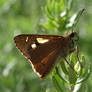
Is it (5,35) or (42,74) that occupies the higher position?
(42,74)

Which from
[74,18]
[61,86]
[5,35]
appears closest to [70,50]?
[61,86]


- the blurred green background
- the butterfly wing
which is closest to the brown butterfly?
the butterfly wing

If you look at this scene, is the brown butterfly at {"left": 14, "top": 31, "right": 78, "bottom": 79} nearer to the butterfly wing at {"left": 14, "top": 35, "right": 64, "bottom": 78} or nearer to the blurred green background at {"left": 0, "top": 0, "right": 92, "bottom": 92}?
the butterfly wing at {"left": 14, "top": 35, "right": 64, "bottom": 78}

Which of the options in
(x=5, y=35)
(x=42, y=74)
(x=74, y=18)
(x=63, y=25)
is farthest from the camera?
(x=5, y=35)

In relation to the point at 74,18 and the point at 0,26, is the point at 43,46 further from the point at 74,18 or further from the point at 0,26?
the point at 0,26

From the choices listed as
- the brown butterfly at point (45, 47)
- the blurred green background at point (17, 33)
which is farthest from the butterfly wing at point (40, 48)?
the blurred green background at point (17, 33)

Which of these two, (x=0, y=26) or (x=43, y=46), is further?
(x=0, y=26)

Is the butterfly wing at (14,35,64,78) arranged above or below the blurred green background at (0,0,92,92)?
above

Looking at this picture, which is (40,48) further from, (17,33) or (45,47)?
(17,33)
